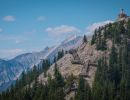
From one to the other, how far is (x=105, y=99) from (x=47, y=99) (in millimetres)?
37662

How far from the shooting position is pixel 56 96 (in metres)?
197

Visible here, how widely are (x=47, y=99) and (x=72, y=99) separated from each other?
53.9ft

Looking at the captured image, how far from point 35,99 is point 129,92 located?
6223cm

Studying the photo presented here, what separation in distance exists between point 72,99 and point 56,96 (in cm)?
1067

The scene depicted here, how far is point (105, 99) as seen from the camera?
192 meters

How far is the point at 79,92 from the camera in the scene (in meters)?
200

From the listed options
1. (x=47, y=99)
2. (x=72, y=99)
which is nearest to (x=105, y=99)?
(x=72, y=99)

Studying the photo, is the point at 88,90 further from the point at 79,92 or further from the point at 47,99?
the point at 47,99

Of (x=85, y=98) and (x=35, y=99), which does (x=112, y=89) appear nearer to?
(x=85, y=98)

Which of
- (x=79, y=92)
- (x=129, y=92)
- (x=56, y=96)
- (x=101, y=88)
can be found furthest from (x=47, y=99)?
(x=129, y=92)

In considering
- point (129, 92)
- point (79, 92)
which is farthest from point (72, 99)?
point (129, 92)

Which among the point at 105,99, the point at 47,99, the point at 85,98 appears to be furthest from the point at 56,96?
the point at 105,99

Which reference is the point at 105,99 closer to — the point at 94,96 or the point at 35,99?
the point at 94,96

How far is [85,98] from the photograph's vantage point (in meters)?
191
